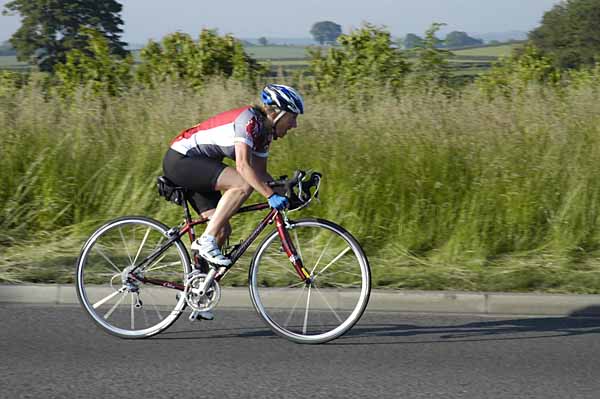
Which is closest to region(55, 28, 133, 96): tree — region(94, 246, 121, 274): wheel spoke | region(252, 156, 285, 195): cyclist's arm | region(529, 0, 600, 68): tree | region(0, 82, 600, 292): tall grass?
region(0, 82, 600, 292): tall grass

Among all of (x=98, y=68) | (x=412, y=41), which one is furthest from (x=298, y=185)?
(x=98, y=68)

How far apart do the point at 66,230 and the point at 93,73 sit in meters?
6.60

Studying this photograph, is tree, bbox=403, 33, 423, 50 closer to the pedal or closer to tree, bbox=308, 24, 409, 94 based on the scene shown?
tree, bbox=308, 24, 409, 94

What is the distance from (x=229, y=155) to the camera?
236 inches

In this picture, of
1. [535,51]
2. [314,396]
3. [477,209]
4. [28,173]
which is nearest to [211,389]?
[314,396]

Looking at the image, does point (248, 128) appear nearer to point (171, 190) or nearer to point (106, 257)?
point (171, 190)

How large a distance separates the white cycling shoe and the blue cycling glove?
445mm

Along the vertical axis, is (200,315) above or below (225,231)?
below

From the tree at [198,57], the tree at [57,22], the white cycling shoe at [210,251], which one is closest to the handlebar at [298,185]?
the white cycling shoe at [210,251]

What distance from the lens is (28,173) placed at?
9625 mm

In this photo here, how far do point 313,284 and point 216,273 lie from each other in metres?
0.65

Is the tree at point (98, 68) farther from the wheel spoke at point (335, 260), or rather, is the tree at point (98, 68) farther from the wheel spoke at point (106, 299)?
the wheel spoke at point (335, 260)

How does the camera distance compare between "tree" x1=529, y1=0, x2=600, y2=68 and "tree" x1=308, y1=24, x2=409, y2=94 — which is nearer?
"tree" x1=308, y1=24, x2=409, y2=94

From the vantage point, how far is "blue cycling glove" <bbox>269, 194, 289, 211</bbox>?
580 centimetres
